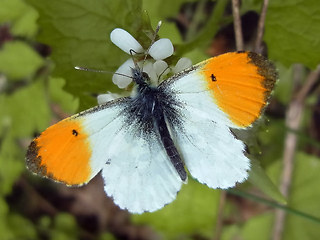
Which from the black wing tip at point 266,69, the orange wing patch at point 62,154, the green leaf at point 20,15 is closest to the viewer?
the black wing tip at point 266,69

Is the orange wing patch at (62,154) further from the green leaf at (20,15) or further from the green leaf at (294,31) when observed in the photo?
the green leaf at (20,15)

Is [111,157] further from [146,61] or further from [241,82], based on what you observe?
[241,82]

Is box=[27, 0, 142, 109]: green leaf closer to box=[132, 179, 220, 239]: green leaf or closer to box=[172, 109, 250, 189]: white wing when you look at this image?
box=[172, 109, 250, 189]: white wing

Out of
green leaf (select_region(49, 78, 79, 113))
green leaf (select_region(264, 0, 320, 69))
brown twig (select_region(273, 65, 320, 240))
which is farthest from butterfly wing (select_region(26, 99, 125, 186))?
brown twig (select_region(273, 65, 320, 240))

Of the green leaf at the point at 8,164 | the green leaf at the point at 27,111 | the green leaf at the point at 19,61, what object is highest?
the green leaf at the point at 19,61

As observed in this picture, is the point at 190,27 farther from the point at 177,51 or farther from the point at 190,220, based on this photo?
the point at 190,220

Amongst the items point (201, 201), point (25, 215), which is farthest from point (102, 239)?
point (201, 201)

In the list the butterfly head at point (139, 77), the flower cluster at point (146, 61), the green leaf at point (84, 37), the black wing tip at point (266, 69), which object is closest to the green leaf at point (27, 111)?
the green leaf at point (84, 37)

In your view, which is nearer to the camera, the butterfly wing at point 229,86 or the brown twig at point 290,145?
the butterfly wing at point 229,86
